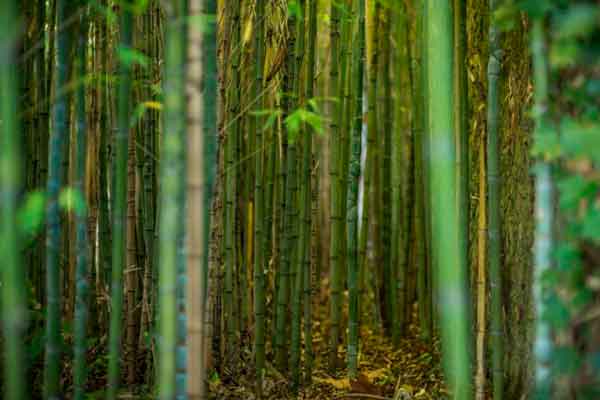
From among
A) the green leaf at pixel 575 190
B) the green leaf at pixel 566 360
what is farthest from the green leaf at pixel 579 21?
the green leaf at pixel 566 360

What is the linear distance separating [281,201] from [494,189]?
4.22 feet

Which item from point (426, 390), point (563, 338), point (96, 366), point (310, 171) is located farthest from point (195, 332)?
point (426, 390)

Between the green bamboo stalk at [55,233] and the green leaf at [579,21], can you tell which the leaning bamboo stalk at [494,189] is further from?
the green bamboo stalk at [55,233]

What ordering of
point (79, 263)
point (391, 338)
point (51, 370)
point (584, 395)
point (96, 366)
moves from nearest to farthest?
point (584, 395)
point (51, 370)
point (79, 263)
point (96, 366)
point (391, 338)

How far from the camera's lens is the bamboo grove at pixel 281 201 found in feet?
5.67

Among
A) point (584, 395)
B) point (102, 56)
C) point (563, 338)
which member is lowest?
point (584, 395)

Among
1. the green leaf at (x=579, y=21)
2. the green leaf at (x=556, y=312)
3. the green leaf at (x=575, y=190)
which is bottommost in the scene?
the green leaf at (x=556, y=312)

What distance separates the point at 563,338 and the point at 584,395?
0.48 ft

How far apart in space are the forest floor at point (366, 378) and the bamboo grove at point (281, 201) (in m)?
0.02

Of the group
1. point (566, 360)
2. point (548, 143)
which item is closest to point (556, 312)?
point (566, 360)

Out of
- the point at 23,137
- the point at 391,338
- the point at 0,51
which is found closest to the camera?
the point at 0,51

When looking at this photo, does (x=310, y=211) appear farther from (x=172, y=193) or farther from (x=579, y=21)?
(x=579, y=21)

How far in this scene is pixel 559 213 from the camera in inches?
76.0

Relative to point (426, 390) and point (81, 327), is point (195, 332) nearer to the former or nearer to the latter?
point (81, 327)
